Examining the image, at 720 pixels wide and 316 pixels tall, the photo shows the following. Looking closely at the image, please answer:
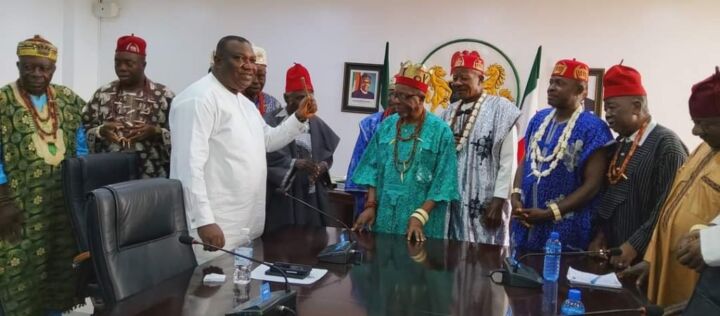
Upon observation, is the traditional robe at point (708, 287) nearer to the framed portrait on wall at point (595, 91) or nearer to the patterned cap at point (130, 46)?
the patterned cap at point (130, 46)

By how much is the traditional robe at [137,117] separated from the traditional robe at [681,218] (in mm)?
2510

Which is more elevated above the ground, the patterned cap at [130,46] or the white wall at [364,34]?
the white wall at [364,34]

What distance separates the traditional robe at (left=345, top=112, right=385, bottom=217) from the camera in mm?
3414

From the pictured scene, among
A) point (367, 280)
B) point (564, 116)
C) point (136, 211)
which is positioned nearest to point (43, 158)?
point (136, 211)

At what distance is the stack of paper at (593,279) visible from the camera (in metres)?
1.93

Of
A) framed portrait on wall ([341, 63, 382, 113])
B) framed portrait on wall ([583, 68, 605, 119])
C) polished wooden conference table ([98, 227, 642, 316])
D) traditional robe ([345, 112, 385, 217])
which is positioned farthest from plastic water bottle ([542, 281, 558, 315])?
framed portrait on wall ([341, 63, 382, 113])

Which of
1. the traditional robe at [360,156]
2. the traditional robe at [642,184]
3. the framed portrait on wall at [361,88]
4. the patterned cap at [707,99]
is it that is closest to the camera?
the patterned cap at [707,99]

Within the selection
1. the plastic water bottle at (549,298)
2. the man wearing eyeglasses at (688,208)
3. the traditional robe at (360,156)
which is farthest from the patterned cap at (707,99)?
the traditional robe at (360,156)

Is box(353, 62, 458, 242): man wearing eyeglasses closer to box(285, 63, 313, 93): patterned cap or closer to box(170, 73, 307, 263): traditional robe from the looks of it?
box(170, 73, 307, 263): traditional robe

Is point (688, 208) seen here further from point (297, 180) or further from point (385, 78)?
point (385, 78)

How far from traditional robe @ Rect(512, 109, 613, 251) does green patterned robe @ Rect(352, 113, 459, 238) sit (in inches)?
17.6

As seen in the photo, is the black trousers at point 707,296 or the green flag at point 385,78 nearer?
the black trousers at point 707,296

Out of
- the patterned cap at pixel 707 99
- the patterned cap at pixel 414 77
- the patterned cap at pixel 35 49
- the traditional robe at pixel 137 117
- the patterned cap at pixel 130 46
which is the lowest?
the traditional robe at pixel 137 117

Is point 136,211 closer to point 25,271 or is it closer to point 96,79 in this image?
point 25,271
